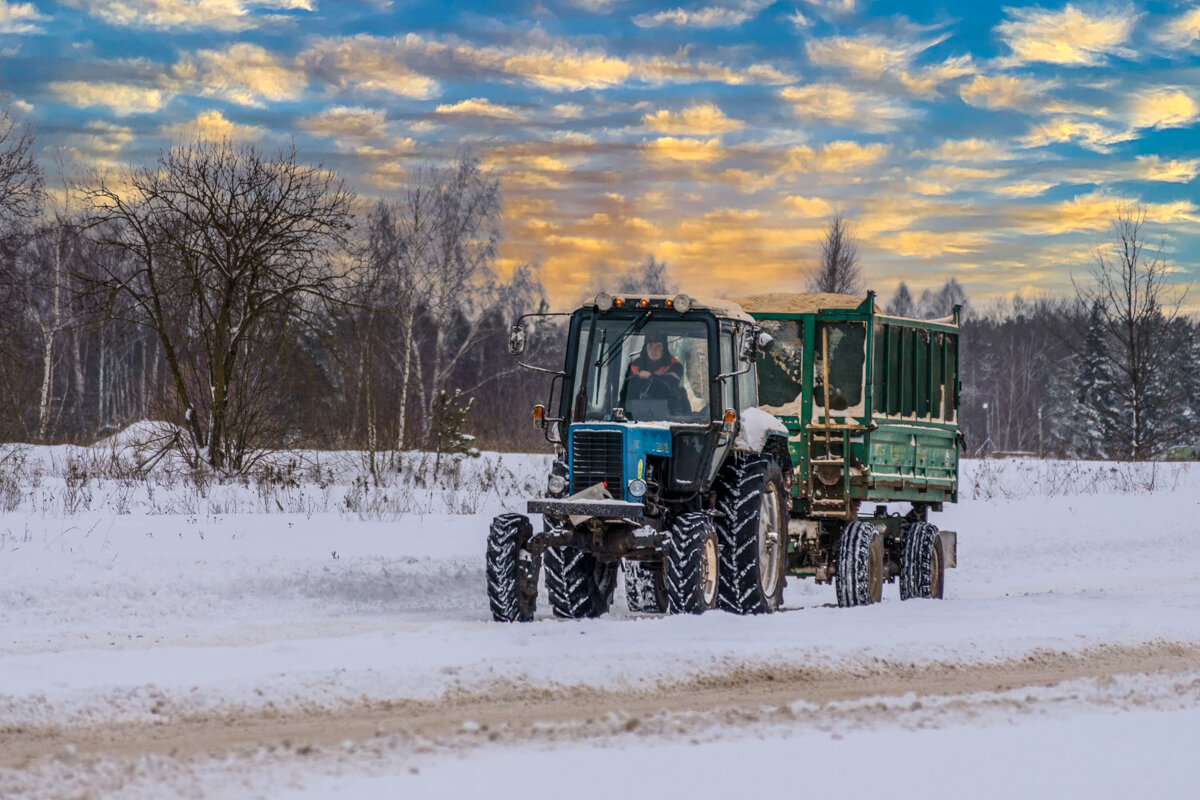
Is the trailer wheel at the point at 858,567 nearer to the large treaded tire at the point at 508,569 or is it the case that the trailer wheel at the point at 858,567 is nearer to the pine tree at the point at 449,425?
the large treaded tire at the point at 508,569

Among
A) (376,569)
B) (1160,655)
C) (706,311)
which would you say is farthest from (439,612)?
(1160,655)

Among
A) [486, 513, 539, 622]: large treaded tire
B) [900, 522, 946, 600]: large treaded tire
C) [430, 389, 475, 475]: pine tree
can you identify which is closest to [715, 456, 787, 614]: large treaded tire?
[486, 513, 539, 622]: large treaded tire

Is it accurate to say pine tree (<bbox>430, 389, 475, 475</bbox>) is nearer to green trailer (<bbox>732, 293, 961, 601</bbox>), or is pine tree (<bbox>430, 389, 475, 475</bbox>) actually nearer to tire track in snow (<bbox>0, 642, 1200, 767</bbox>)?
green trailer (<bbox>732, 293, 961, 601</bbox>)

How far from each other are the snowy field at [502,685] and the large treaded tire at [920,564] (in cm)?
104

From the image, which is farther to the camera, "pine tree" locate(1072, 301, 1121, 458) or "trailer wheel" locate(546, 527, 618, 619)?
"pine tree" locate(1072, 301, 1121, 458)

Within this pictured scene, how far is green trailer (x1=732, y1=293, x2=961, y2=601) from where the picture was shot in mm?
13523

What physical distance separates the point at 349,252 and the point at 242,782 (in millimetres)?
20610

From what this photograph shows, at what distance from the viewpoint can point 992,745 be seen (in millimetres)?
6059

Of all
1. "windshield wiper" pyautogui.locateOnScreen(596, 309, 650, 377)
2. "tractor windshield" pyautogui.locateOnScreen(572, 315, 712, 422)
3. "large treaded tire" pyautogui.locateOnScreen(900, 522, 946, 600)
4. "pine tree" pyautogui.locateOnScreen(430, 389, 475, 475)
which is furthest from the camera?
"pine tree" pyautogui.locateOnScreen(430, 389, 475, 475)

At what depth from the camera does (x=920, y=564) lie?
14438 millimetres

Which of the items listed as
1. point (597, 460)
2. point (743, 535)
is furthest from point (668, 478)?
point (743, 535)

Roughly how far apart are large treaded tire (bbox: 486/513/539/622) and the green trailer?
3961 mm

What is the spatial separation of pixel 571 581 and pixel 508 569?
0.95m

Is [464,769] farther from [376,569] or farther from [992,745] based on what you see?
[376,569]
